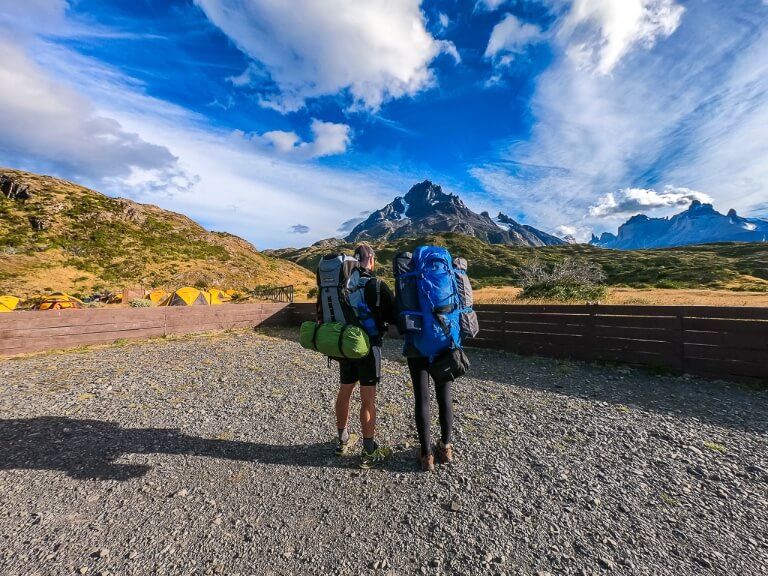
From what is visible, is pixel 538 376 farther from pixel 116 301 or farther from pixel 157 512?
pixel 116 301

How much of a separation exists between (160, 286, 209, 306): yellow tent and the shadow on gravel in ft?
60.1

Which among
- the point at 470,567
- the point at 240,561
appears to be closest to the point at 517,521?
the point at 470,567

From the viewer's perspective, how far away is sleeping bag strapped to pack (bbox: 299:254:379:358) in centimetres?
374

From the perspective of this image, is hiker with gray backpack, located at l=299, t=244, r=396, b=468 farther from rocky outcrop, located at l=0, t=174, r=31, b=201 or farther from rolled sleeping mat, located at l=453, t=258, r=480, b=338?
rocky outcrop, located at l=0, t=174, r=31, b=201

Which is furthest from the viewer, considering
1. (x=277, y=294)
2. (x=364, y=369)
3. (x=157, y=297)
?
(x=277, y=294)

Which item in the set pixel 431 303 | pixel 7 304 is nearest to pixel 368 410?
pixel 431 303

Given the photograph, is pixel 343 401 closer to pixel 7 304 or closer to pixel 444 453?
pixel 444 453

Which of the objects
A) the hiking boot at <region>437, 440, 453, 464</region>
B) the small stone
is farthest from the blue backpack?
the small stone

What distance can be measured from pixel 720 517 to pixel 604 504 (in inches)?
35.6

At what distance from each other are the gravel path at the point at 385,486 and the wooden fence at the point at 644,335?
0.67 m

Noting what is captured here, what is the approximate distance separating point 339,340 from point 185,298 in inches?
888

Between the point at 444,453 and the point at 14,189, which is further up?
the point at 14,189

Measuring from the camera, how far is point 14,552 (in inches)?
108

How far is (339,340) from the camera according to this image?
3756 millimetres
